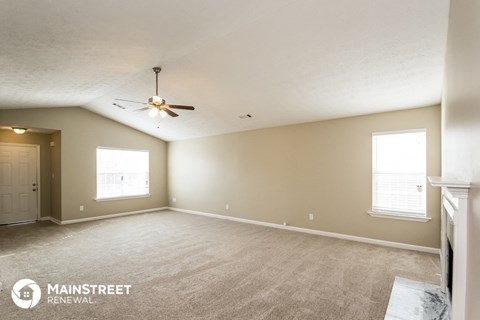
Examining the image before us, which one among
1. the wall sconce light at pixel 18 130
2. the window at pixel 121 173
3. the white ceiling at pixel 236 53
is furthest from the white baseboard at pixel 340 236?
the wall sconce light at pixel 18 130

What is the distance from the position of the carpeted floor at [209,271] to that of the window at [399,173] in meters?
0.83

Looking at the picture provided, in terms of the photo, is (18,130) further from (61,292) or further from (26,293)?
(61,292)

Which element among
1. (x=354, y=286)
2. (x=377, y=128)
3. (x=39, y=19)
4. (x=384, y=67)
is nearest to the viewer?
(x=39, y=19)

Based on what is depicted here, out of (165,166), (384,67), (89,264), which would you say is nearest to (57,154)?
(165,166)

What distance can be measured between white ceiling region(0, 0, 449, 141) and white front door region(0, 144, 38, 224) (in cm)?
177

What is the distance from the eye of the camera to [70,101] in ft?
18.5

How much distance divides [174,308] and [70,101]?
543 cm

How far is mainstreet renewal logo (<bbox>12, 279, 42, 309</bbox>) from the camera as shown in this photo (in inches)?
102

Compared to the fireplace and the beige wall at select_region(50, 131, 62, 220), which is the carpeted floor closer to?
the fireplace

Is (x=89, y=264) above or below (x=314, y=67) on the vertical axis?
below

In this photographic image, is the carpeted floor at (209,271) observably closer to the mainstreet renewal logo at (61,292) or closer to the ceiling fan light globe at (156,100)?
the mainstreet renewal logo at (61,292)

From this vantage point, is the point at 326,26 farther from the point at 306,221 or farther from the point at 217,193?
the point at 217,193

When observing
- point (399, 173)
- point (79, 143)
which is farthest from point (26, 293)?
point (399, 173)

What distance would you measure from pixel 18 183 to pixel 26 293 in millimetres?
4925
